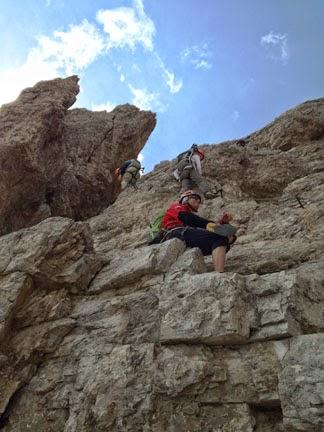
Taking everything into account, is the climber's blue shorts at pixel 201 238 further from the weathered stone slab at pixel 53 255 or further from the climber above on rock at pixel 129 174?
the climber above on rock at pixel 129 174

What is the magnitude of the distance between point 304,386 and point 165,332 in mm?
2542

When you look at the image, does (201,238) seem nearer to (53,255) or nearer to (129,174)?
(53,255)

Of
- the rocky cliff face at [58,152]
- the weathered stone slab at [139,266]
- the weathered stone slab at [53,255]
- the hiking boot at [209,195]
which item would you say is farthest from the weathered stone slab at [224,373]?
the rocky cliff face at [58,152]

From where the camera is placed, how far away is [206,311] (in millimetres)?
7102

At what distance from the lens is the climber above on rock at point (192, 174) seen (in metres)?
17.0

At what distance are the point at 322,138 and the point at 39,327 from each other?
54.5 feet

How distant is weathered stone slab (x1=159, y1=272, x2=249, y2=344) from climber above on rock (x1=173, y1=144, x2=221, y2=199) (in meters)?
9.16

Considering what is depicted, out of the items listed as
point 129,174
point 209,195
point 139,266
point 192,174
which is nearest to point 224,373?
point 139,266

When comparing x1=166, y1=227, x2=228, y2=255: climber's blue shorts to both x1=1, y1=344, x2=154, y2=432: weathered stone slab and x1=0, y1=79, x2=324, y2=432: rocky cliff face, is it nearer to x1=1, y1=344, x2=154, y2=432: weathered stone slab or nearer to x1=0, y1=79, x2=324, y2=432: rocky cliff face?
x1=0, y1=79, x2=324, y2=432: rocky cliff face

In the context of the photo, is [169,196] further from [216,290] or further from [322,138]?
[216,290]

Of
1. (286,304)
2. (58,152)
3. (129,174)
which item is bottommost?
(286,304)

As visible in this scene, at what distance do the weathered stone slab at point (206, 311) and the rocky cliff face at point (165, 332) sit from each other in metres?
0.02

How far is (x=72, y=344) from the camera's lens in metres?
8.52

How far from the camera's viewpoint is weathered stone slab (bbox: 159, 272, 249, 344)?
265 inches
